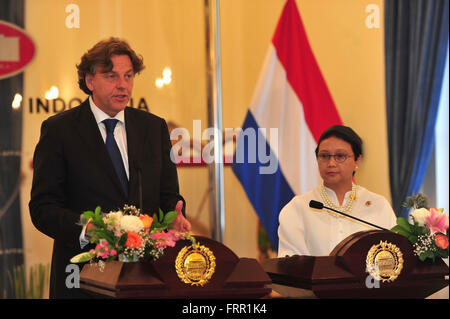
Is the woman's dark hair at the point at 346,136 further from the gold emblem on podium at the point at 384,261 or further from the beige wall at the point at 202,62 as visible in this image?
the beige wall at the point at 202,62

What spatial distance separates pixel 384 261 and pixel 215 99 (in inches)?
103

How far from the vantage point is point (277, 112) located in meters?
5.10

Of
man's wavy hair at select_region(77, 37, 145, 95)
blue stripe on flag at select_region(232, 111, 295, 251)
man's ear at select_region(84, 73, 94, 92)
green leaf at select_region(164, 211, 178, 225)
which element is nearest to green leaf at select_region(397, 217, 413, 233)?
green leaf at select_region(164, 211, 178, 225)

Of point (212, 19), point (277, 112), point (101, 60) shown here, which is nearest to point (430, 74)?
point (277, 112)

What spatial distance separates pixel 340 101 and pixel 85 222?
10.3ft

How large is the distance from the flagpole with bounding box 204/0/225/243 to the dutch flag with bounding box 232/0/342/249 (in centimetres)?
19

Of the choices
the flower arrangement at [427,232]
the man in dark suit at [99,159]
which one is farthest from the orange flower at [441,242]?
the man in dark suit at [99,159]

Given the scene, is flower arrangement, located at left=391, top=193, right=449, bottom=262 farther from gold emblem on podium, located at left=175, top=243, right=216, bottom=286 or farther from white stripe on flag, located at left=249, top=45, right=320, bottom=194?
white stripe on flag, located at left=249, top=45, right=320, bottom=194

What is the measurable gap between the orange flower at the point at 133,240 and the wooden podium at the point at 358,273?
0.70 metres

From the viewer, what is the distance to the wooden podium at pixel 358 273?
A: 2.59m

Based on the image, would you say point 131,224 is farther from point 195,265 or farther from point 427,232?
point 427,232

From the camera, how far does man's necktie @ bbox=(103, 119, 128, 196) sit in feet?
11.0

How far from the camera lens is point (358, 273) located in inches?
104

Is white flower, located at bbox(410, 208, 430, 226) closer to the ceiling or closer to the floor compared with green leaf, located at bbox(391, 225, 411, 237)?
closer to the ceiling
